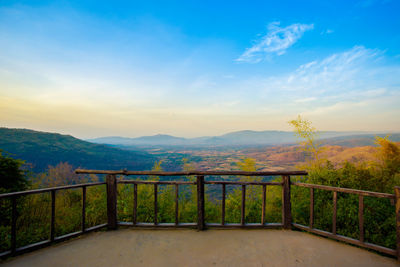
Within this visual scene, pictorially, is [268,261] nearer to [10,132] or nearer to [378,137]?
[378,137]

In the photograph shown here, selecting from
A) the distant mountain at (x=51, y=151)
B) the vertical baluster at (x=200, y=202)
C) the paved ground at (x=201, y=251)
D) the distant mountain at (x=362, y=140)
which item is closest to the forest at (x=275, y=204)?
the distant mountain at (x=362, y=140)

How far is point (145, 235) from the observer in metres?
3.17

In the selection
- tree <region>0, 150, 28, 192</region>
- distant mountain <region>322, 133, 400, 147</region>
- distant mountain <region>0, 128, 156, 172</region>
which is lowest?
distant mountain <region>0, 128, 156, 172</region>

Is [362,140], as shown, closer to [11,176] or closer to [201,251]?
[201,251]

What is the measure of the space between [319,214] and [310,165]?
1550 mm

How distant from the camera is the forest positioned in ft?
10.8

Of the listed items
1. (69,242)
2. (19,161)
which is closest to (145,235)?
(69,242)

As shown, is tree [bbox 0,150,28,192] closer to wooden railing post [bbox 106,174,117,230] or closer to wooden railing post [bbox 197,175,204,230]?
wooden railing post [bbox 106,174,117,230]

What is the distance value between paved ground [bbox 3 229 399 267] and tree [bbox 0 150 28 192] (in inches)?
74.3

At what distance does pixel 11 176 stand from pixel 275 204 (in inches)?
234

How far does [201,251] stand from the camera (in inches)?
104

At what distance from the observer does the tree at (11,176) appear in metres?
3.61

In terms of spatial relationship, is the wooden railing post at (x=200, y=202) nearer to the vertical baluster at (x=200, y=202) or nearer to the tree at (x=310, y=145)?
the vertical baluster at (x=200, y=202)

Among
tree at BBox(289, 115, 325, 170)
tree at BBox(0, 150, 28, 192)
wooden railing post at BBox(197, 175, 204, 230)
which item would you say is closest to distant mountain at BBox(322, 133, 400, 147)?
tree at BBox(289, 115, 325, 170)
